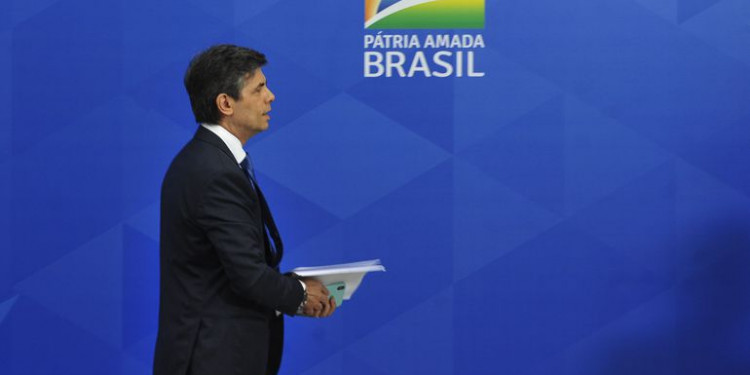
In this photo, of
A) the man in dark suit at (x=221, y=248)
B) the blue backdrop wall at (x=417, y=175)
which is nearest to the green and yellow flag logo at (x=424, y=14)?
the blue backdrop wall at (x=417, y=175)

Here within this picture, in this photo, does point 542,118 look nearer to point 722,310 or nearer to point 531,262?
point 531,262

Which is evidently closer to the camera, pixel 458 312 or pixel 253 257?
pixel 253 257

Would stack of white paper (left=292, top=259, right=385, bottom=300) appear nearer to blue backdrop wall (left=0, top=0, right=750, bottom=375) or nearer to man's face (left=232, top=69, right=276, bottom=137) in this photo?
man's face (left=232, top=69, right=276, bottom=137)

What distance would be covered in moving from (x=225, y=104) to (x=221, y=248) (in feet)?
1.21

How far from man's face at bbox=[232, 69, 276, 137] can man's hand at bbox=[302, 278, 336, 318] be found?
39cm

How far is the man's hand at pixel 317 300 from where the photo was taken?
7.25 ft

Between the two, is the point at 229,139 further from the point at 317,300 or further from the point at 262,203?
the point at 317,300

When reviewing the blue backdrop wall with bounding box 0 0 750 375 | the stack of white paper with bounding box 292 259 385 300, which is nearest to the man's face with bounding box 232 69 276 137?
the stack of white paper with bounding box 292 259 385 300

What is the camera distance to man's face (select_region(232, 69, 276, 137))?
223 cm

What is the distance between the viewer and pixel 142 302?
3.36m

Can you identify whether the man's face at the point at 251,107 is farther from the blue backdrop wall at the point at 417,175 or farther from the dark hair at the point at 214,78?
the blue backdrop wall at the point at 417,175

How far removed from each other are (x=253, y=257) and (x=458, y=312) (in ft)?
4.80

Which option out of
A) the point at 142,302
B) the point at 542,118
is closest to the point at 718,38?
the point at 542,118

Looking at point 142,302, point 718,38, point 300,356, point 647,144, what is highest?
point 718,38
